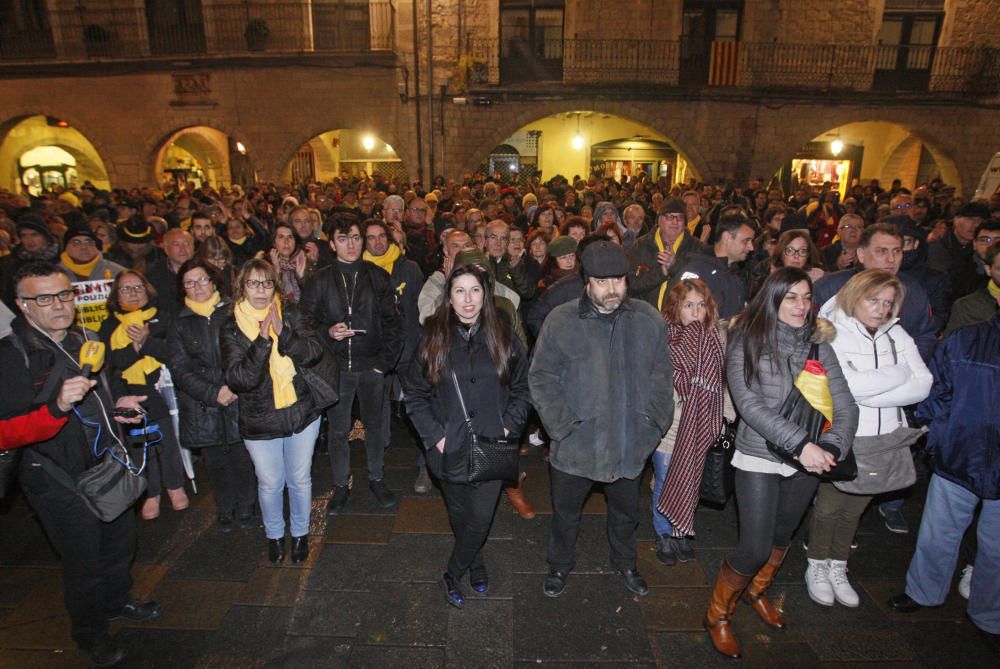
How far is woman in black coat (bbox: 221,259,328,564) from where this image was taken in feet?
11.5

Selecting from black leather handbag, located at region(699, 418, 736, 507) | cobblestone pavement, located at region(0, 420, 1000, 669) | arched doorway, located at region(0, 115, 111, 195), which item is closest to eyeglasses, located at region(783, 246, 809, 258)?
black leather handbag, located at region(699, 418, 736, 507)

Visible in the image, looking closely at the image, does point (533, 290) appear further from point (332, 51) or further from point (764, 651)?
point (332, 51)

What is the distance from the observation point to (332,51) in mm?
16594

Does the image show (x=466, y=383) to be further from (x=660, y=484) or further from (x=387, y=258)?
(x=387, y=258)

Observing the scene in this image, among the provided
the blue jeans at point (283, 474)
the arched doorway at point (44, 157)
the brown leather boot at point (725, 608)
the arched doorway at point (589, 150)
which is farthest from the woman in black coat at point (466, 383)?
the arched doorway at point (44, 157)

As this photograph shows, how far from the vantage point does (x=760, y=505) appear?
10.2ft

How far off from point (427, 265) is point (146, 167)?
50.4 feet

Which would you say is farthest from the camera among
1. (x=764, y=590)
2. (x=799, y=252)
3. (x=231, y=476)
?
(x=799, y=252)

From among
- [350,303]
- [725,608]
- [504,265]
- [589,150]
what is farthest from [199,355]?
[589,150]

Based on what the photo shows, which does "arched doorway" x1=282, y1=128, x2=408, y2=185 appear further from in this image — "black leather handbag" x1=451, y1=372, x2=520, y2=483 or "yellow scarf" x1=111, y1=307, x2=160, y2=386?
"black leather handbag" x1=451, y1=372, x2=520, y2=483

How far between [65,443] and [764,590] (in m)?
4.11

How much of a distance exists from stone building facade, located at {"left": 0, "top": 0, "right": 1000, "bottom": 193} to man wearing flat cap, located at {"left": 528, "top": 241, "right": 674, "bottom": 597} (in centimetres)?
1499

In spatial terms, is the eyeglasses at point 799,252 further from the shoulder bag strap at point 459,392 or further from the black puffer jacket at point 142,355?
the black puffer jacket at point 142,355

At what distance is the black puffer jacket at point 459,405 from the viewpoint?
10.7ft
